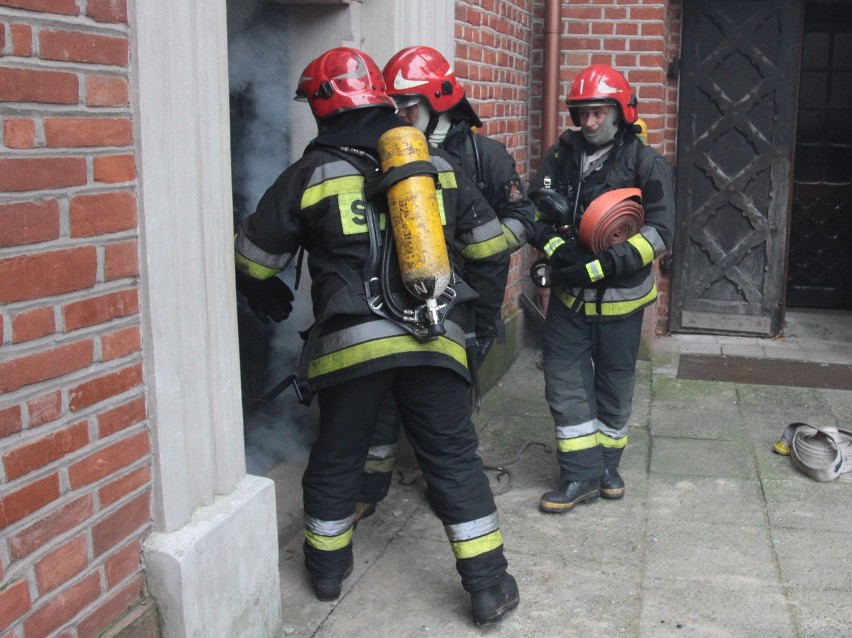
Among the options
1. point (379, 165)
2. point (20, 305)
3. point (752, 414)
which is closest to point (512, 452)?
point (752, 414)

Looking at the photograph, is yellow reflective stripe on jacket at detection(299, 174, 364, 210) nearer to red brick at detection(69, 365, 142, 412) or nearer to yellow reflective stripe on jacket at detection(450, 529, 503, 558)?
red brick at detection(69, 365, 142, 412)

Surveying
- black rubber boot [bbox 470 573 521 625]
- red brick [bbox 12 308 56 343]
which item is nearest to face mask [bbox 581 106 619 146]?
black rubber boot [bbox 470 573 521 625]

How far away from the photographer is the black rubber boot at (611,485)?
475 centimetres

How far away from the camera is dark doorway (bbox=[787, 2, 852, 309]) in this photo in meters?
8.58

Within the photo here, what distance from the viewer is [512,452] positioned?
17.6 ft

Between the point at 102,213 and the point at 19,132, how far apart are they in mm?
326

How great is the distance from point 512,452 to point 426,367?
2.00 metres

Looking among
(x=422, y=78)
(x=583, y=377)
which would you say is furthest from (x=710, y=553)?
(x=422, y=78)

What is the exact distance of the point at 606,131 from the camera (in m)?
4.57

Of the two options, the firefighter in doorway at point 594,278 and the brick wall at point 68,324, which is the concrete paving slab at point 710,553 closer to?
the firefighter in doorway at point 594,278

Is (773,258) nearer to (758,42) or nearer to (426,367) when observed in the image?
(758,42)

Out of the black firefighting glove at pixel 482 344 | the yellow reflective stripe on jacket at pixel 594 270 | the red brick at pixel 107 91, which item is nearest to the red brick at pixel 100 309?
the red brick at pixel 107 91

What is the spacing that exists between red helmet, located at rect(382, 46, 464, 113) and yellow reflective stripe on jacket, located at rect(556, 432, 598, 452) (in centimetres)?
157

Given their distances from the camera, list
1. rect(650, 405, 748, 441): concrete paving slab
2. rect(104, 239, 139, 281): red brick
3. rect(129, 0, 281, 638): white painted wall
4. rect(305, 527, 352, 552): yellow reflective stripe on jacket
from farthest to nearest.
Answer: rect(650, 405, 748, 441): concrete paving slab
rect(305, 527, 352, 552): yellow reflective stripe on jacket
rect(129, 0, 281, 638): white painted wall
rect(104, 239, 139, 281): red brick
